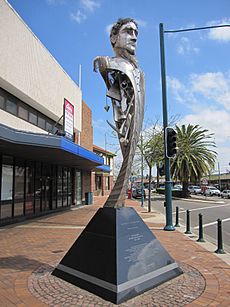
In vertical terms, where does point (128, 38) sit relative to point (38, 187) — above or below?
above

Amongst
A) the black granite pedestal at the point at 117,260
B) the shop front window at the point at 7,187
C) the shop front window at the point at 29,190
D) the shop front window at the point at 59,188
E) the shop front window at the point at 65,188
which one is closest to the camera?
the black granite pedestal at the point at 117,260

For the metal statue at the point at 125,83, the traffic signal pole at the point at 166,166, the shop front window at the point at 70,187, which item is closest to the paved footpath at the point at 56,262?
the traffic signal pole at the point at 166,166

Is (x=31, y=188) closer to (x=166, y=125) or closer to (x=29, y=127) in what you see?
(x=29, y=127)

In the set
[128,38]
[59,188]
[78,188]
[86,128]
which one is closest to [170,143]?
[128,38]

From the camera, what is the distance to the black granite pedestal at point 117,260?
4.41 m

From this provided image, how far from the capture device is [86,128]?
83.7 ft

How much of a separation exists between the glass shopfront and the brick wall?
166 inches

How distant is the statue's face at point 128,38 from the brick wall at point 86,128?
17.9 m

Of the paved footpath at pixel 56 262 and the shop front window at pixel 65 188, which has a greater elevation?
the shop front window at pixel 65 188

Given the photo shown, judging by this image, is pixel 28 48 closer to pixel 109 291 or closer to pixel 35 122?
pixel 35 122

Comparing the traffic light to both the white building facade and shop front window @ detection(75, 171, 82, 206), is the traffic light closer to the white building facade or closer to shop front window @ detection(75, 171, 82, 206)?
the white building facade

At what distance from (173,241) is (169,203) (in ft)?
7.17

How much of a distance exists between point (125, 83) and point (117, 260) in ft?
12.4

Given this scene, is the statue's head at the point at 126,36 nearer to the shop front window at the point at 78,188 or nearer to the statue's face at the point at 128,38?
the statue's face at the point at 128,38
